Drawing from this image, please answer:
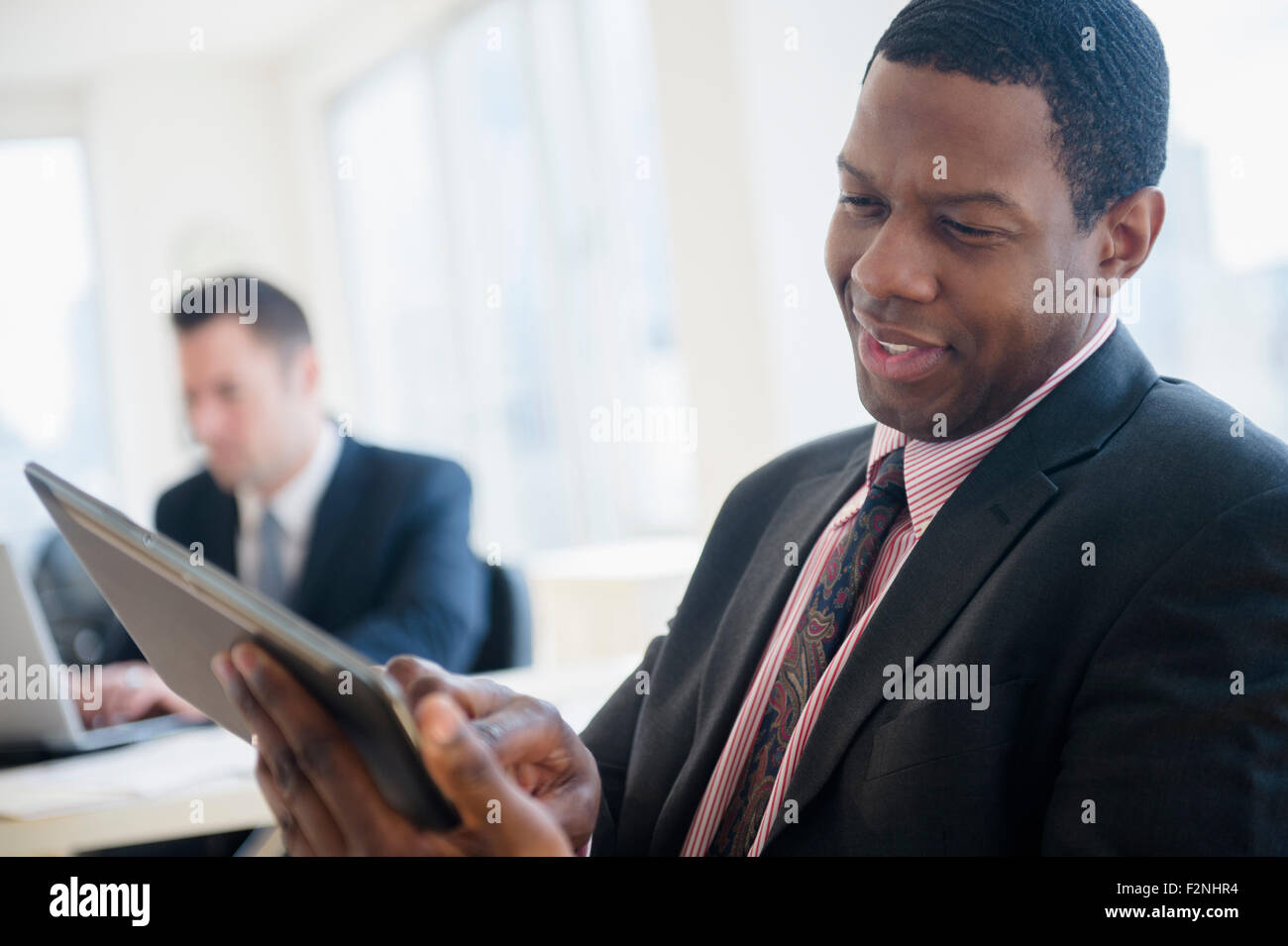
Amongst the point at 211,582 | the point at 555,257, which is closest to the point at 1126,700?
the point at 211,582

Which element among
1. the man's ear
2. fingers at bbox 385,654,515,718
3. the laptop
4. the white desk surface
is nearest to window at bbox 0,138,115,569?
the laptop

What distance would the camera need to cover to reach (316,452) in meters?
2.84

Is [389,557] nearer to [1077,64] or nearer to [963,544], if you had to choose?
[963,544]

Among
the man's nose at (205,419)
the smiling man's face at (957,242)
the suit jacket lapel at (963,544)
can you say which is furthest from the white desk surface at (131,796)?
the man's nose at (205,419)

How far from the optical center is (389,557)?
270cm

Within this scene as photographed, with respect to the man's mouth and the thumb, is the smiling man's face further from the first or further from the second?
the thumb

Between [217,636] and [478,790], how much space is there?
26cm

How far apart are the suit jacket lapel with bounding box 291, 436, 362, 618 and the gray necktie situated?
0.20 ft

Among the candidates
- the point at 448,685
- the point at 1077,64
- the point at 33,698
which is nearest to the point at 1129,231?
the point at 1077,64

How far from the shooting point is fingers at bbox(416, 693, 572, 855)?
818 millimetres

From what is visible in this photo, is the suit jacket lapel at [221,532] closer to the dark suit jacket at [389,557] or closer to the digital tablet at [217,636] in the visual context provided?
the dark suit jacket at [389,557]

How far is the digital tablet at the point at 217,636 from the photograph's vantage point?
79 centimetres
